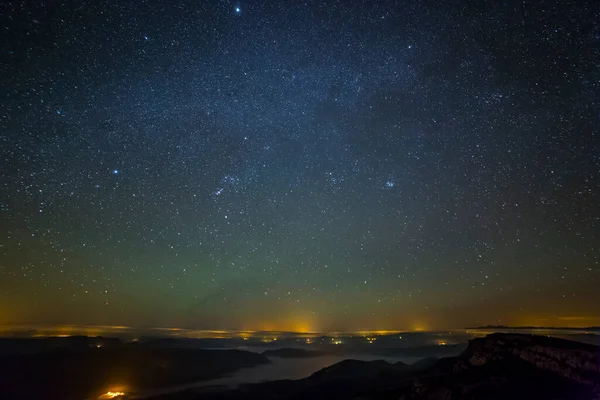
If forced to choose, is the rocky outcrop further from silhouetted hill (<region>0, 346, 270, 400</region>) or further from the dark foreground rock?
silhouetted hill (<region>0, 346, 270, 400</region>)

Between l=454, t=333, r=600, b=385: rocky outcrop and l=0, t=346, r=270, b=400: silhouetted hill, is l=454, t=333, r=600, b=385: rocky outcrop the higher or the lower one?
the higher one

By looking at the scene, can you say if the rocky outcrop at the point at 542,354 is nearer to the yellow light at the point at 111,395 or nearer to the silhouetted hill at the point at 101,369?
the yellow light at the point at 111,395

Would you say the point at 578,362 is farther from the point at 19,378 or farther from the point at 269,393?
the point at 19,378

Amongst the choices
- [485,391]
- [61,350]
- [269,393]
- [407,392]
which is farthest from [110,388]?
[485,391]

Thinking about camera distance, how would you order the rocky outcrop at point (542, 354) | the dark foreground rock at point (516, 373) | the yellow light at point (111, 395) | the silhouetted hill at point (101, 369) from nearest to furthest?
1. the dark foreground rock at point (516, 373)
2. the rocky outcrop at point (542, 354)
3. the yellow light at point (111, 395)
4. the silhouetted hill at point (101, 369)

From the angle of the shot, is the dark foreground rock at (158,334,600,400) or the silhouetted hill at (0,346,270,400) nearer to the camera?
the dark foreground rock at (158,334,600,400)

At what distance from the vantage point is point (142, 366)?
14162cm

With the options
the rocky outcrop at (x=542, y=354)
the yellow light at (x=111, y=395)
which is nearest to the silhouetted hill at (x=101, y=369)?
the yellow light at (x=111, y=395)

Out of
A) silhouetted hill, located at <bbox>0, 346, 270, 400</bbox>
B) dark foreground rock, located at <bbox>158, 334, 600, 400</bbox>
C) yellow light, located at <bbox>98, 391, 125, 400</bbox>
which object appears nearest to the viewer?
dark foreground rock, located at <bbox>158, 334, 600, 400</bbox>

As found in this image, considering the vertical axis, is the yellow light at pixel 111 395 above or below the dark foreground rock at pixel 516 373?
below

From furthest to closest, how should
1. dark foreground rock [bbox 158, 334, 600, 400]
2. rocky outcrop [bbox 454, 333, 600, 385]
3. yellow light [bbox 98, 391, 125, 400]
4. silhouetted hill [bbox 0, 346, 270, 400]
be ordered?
silhouetted hill [bbox 0, 346, 270, 400], yellow light [bbox 98, 391, 125, 400], rocky outcrop [bbox 454, 333, 600, 385], dark foreground rock [bbox 158, 334, 600, 400]

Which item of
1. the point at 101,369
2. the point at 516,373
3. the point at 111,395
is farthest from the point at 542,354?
the point at 101,369

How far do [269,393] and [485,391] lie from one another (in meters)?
56.8

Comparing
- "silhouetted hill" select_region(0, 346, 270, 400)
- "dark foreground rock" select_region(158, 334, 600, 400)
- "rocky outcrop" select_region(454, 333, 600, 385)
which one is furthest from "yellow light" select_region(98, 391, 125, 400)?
"rocky outcrop" select_region(454, 333, 600, 385)
